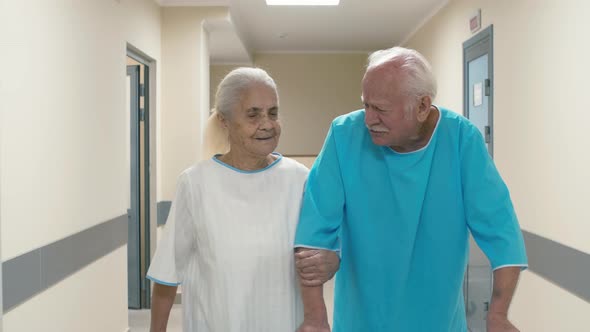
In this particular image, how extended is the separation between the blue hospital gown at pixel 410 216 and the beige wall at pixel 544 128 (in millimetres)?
1524

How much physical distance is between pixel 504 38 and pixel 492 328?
2944 mm

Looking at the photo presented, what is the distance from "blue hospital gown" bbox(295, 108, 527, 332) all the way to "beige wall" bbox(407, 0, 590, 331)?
1.52m

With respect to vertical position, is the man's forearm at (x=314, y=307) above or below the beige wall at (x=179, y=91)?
below

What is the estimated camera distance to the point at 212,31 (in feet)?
20.2

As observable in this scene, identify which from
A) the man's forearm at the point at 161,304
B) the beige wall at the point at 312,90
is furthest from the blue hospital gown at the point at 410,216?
the beige wall at the point at 312,90

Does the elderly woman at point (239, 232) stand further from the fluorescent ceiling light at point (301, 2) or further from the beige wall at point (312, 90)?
the beige wall at point (312, 90)

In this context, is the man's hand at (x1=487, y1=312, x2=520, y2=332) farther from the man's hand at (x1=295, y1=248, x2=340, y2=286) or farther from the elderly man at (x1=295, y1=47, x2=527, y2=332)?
the man's hand at (x1=295, y1=248, x2=340, y2=286)

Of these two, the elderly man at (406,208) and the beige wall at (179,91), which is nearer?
the elderly man at (406,208)

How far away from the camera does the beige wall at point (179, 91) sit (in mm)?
5285

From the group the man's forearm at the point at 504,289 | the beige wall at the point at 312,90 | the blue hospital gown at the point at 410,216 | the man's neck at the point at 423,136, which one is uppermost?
the beige wall at the point at 312,90

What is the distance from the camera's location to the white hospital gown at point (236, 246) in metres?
1.49

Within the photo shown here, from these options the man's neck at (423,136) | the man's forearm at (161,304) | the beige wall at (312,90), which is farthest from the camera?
the beige wall at (312,90)

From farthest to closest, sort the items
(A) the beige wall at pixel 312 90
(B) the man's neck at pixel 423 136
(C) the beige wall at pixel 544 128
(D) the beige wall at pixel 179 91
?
(A) the beige wall at pixel 312 90 < (D) the beige wall at pixel 179 91 < (C) the beige wall at pixel 544 128 < (B) the man's neck at pixel 423 136

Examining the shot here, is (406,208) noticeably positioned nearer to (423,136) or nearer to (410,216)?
(410,216)
